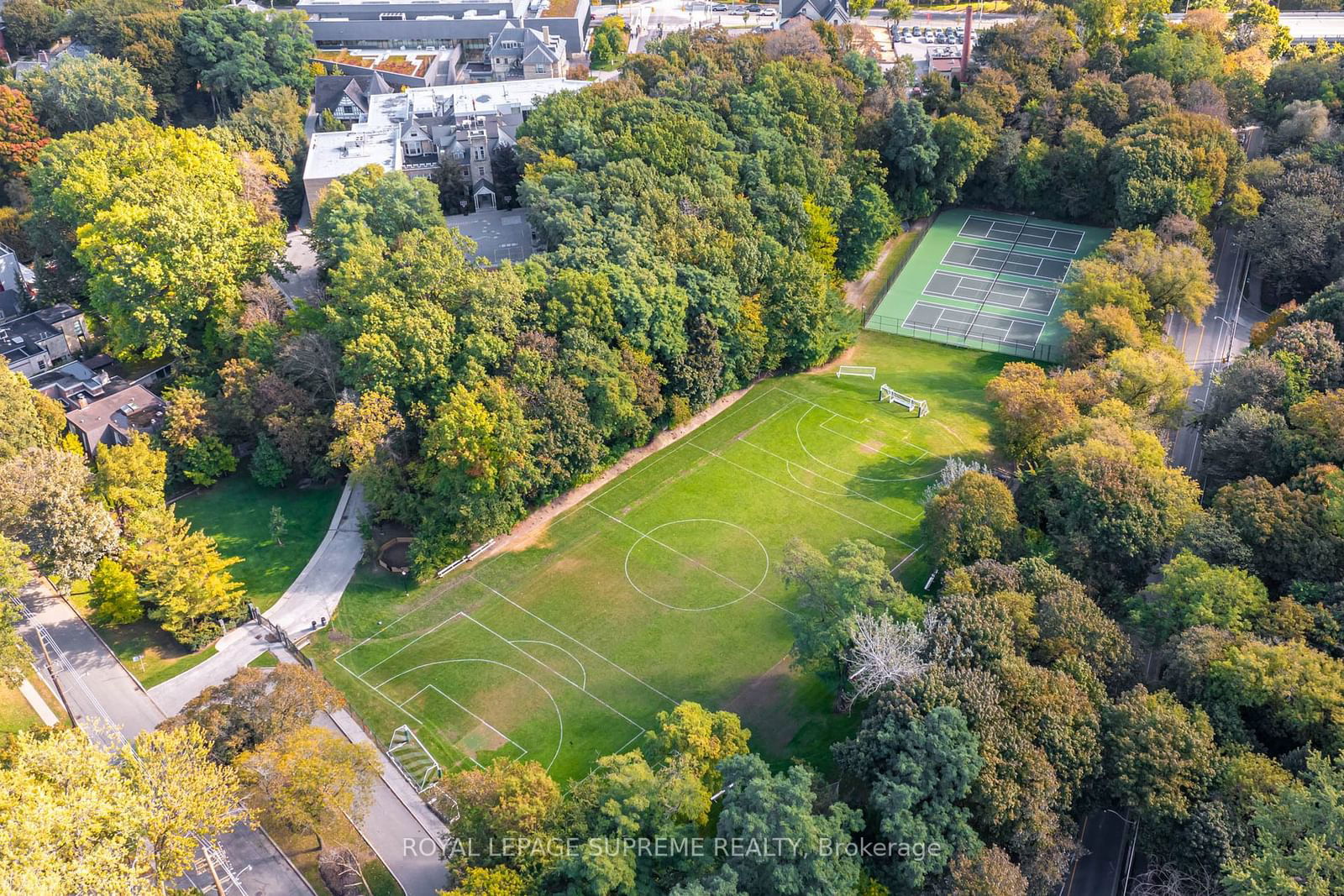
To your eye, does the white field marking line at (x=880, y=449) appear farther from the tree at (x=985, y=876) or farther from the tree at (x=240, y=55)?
the tree at (x=240, y=55)

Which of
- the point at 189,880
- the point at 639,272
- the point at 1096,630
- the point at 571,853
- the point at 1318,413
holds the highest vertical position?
the point at 639,272

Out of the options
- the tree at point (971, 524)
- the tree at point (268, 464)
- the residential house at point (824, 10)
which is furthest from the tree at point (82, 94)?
the tree at point (971, 524)

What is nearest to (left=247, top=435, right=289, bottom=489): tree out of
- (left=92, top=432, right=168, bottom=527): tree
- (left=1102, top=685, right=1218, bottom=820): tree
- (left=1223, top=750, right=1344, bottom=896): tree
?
(left=92, top=432, right=168, bottom=527): tree

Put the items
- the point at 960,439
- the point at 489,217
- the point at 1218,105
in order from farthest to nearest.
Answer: the point at 1218,105 < the point at 489,217 < the point at 960,439

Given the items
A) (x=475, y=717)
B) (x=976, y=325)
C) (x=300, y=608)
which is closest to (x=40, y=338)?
(x=300, y=608)

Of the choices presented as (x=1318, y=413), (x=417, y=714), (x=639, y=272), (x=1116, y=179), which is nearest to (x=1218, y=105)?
(x=1116, y=179)

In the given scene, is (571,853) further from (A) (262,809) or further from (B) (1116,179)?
(B) (1116,179)

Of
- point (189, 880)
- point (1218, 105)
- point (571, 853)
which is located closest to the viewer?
point (571, 853)
